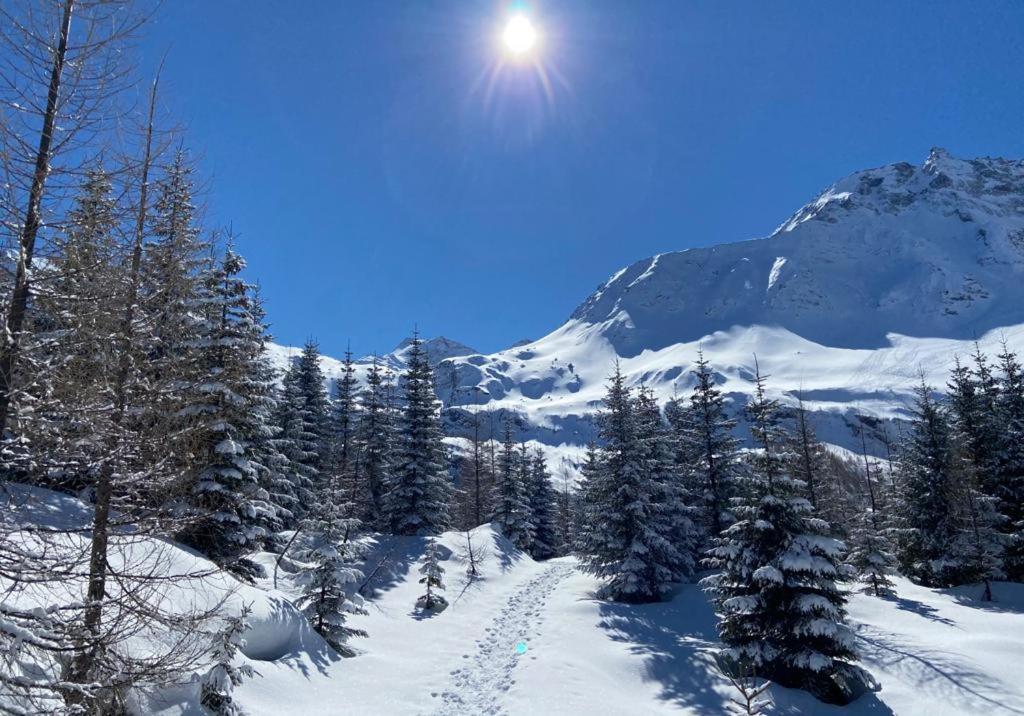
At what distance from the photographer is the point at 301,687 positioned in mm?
11133

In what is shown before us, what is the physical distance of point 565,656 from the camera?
50.4 feet

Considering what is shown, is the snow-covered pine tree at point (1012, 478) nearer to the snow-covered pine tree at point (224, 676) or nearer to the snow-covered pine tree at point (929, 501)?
the snow-covered pine tree at point (929, 501)

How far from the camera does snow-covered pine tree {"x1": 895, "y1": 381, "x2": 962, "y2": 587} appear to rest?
2580 centimetres

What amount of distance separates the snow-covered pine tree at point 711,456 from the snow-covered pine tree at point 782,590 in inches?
463

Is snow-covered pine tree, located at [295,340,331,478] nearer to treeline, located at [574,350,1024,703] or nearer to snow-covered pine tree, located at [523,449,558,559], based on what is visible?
treeline, located at [574,350,1024,703]

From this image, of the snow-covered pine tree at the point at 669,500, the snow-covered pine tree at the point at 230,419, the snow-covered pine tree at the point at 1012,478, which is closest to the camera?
the snow-covered pine tree at the point at 230,419

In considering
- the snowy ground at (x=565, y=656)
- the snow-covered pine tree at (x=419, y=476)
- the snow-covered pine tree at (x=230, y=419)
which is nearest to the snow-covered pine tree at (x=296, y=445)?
the snow-covered pine tree at (x=419, y=476)

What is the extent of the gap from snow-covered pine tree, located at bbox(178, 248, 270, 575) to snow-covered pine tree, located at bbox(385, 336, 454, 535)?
585 inches

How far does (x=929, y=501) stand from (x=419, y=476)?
27104mm

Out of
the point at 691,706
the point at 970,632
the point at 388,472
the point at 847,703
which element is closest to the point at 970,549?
the point at 970,632

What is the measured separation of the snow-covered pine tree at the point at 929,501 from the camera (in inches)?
1016

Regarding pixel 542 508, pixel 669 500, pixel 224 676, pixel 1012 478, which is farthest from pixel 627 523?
pixel 542 508

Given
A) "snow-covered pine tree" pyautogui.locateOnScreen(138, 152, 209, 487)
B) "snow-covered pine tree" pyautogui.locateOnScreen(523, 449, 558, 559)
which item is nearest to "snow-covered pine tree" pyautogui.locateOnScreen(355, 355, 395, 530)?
"snow-covered pine tree" pyautogui.locateOnScreen(523, 449, 558, 559)

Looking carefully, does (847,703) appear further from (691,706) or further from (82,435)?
(82,435)
